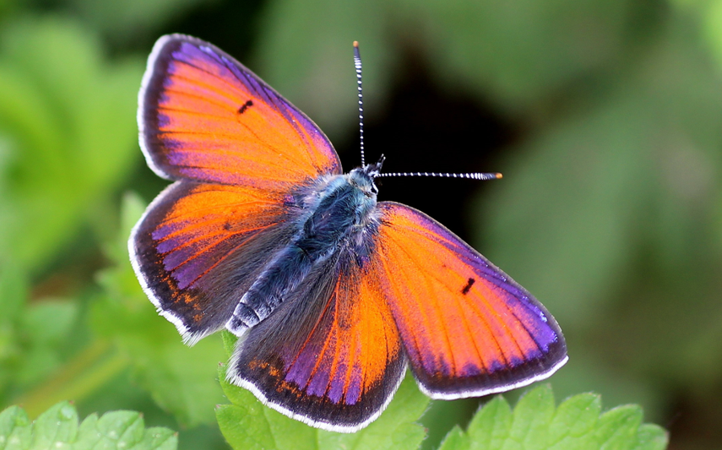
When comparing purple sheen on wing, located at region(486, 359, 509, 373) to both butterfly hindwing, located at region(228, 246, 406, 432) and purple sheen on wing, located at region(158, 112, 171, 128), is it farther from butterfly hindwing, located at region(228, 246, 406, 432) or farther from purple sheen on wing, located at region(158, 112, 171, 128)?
purple sheen on wing, located at region(158, 112, 171, 128)

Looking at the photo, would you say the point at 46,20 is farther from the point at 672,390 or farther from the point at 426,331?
the point at 672,390

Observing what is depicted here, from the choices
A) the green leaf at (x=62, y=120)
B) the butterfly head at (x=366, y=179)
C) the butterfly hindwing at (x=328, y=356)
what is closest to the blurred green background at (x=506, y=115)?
the green leaf at (x=62, y=120)

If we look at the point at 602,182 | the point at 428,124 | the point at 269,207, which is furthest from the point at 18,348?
the point at 602,182

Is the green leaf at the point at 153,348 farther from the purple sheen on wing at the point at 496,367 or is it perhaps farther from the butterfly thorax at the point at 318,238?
the purple sheen on wing at the point at 496,367

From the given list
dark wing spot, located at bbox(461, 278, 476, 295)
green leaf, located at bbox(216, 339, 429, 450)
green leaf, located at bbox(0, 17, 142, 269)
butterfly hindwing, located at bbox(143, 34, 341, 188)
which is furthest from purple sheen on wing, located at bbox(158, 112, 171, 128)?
green leaf, located at bbox(0, 17, 142, 269)

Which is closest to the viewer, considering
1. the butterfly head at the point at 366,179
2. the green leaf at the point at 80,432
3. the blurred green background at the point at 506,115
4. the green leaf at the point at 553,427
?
the green leaf at the point at 80,432

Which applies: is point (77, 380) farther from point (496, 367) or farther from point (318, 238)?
point (496, 367)

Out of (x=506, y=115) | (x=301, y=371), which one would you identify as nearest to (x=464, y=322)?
(x=301, y=371)
